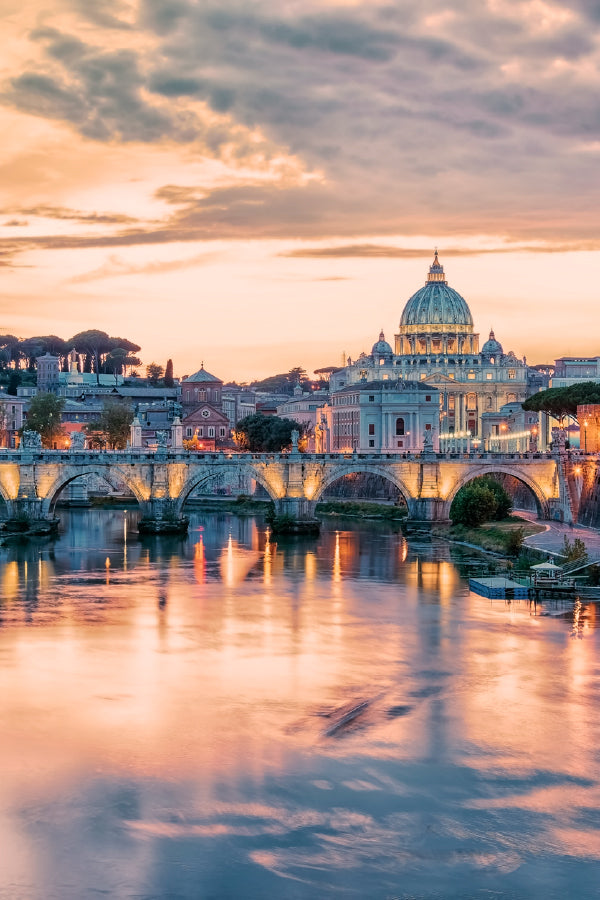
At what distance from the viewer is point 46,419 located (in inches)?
4879

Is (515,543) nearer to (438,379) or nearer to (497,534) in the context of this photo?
(497,534)

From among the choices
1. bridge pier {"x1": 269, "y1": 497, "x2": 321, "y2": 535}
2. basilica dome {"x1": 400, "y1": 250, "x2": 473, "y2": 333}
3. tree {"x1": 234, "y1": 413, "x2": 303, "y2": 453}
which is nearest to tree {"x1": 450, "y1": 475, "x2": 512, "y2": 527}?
bridge pier {"x1": 269, "y1": 497, "x2": 321, "y2": 535}

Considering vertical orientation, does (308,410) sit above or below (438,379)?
below

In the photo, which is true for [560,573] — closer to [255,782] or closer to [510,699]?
[510,699]

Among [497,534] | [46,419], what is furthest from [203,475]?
[46,419]

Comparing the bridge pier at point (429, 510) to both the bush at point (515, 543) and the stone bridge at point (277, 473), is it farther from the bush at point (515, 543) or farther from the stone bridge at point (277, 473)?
the bush at point (515, 543)

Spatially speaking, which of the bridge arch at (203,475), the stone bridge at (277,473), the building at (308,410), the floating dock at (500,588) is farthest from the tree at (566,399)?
the building at (308,410)

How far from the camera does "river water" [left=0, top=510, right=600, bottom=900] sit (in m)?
22.4

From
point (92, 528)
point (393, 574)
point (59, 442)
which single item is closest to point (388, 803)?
point (393, 574)

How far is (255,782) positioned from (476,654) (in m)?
14.0

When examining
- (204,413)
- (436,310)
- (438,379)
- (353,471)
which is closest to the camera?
(353,471)

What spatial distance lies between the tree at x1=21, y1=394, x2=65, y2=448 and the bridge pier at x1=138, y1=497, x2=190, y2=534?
4740 centimetres

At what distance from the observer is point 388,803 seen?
25.4 meters

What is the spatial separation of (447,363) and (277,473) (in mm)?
90182
